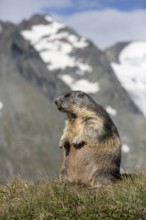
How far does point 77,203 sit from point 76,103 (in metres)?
4.90

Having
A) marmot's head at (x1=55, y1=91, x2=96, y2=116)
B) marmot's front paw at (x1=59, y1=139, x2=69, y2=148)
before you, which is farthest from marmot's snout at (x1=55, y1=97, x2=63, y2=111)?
marmot's front paw at (x1=59, y1=139, x2=69, y2=148)

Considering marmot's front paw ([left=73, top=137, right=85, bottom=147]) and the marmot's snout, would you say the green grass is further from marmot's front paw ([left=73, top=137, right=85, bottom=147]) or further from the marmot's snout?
the marmot's snout

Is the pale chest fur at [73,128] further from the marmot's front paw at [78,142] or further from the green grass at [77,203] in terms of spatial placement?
the green grass at [77,203]

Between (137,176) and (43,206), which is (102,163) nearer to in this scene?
(137,176)

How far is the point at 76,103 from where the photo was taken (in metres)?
17.8

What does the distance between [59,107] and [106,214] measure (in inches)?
223

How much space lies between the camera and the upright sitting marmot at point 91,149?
16016 millimetres

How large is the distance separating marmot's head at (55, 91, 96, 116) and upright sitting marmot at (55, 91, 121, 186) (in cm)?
3

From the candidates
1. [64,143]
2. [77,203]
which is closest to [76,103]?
[64,143]

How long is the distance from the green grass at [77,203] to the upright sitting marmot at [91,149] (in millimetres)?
1555

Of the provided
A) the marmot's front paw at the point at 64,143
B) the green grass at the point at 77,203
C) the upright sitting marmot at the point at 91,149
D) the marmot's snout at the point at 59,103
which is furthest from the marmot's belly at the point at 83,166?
the marmot's snout at the point at 59,103

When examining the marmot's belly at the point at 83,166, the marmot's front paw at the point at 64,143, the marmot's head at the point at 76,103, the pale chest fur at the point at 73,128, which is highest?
the marmot's head at the point at 76,103

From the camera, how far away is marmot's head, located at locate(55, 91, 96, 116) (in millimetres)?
17391

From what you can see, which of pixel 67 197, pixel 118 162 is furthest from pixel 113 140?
pixel 67 197
